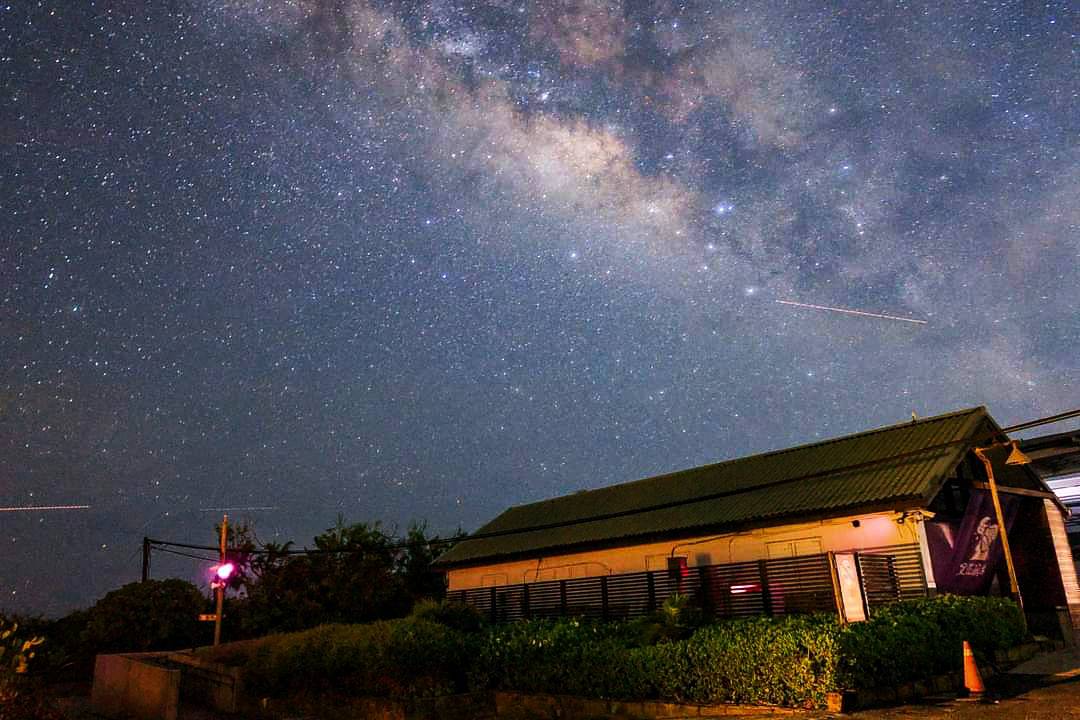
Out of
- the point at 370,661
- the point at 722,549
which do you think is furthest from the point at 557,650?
the point at 722,549

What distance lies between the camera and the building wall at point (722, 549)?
61.5 feet

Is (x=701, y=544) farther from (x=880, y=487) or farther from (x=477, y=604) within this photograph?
(x=477, y=604)

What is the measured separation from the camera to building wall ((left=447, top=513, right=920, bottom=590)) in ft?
61.5

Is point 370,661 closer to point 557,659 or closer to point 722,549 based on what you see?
point 557,659

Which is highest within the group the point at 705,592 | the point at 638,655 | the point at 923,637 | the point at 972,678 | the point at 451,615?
the point at 705,592

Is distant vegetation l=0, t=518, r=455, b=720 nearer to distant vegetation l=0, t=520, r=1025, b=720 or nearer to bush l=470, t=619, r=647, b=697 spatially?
distant vegetation l=0, t=520, r=1025, b=720

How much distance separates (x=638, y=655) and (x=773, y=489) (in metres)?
9.45

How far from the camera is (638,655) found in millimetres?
14852

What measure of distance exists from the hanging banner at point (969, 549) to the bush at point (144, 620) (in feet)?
85.2

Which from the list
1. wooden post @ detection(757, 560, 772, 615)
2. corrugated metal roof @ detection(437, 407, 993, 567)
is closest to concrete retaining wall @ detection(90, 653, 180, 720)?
corrugated metal roof @ detection(437, 407, 993, 567)

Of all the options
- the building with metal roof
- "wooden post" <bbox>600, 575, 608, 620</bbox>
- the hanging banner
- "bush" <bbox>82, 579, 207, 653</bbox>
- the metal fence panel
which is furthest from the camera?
"bush" <bbox>82, 579, 207, 653</bbox>

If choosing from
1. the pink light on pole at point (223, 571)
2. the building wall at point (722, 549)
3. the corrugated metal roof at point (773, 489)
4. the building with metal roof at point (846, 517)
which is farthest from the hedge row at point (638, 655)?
the pink light on pole at point (223, 571)

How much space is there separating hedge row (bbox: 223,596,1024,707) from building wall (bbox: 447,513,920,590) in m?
2.59

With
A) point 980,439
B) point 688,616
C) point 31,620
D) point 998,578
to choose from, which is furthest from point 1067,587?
point 31,620
